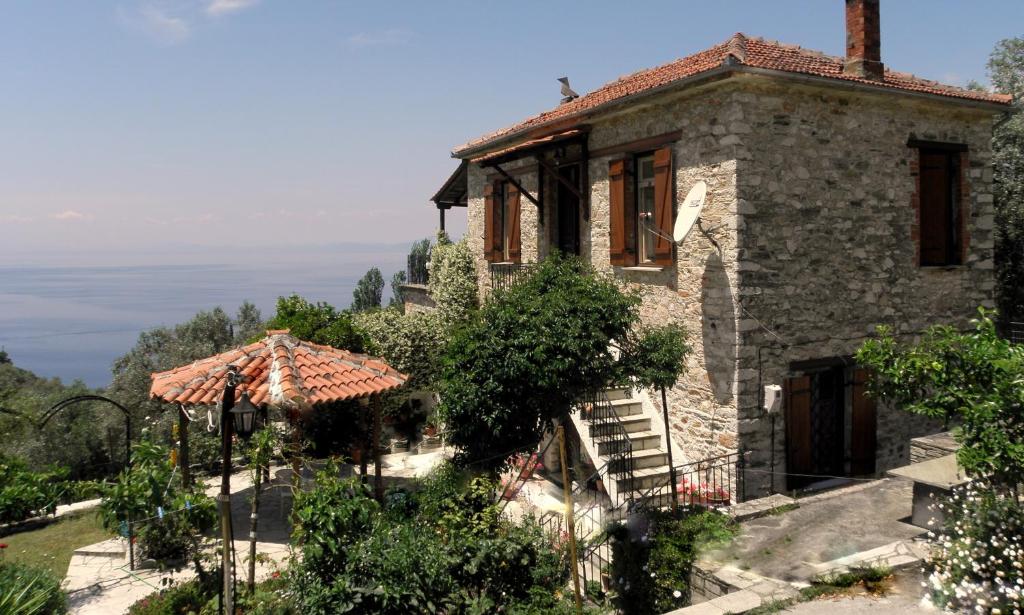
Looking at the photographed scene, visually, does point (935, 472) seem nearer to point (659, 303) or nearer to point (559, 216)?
point (659, 303)

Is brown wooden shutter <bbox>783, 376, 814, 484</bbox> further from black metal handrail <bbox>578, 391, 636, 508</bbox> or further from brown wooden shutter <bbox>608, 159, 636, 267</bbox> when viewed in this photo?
brown wooden shutter <bbox>608, 159, 636, 267</bbox>

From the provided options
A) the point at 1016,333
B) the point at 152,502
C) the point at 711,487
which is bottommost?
the point at 711,487

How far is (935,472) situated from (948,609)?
1689 millimetres

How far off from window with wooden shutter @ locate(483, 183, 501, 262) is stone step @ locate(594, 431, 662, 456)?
6.52 metres

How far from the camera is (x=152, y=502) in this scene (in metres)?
7.68

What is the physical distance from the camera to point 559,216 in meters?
13.6

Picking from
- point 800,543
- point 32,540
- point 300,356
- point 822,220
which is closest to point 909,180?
point 822,220

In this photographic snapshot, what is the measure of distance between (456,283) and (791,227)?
9.14m

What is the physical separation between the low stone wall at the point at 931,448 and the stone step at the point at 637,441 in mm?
3431

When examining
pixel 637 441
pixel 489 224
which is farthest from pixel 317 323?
pixel 637 441

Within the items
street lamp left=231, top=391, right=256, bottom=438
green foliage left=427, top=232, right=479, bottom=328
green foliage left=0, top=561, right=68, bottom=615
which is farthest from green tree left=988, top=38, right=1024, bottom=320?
green foliage left=0, top=561, right=68, bottom=615

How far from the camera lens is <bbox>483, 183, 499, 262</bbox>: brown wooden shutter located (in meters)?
15.5

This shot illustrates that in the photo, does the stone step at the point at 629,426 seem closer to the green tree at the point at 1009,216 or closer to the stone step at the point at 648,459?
the stone step at the point at 648,459

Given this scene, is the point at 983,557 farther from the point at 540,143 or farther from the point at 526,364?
the point at 540,143
